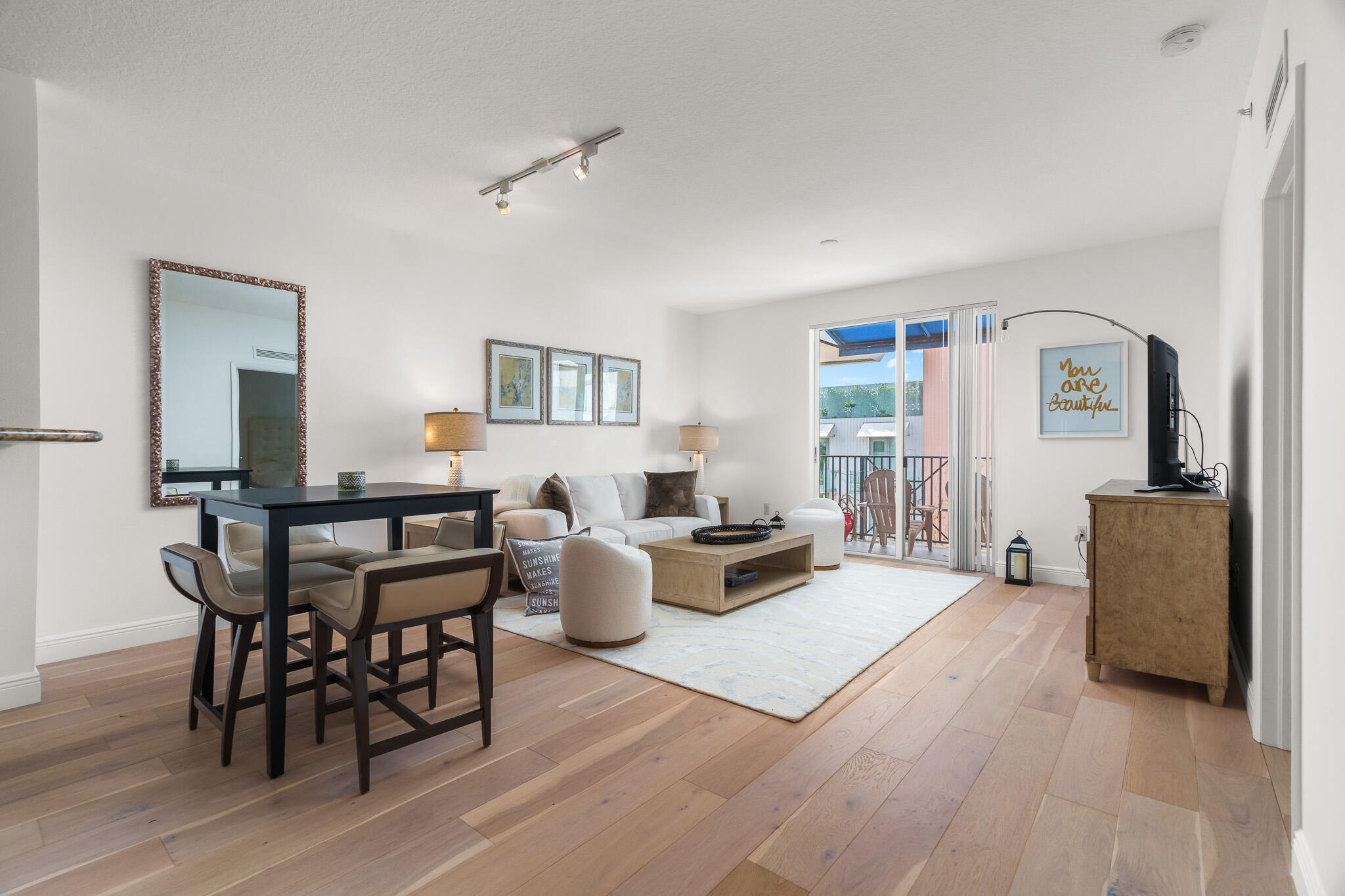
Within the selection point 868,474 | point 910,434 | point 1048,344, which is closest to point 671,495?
point 868,474

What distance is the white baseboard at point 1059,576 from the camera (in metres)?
4.90

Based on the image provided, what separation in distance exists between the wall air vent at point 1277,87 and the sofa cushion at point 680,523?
404 centimetres

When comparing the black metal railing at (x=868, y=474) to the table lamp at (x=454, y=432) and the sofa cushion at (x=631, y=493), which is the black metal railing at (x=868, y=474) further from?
the table lamp at (x=454, y=432)

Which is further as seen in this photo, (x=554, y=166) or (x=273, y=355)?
(x=273, y=355)

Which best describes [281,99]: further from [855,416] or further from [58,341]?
[855,416]

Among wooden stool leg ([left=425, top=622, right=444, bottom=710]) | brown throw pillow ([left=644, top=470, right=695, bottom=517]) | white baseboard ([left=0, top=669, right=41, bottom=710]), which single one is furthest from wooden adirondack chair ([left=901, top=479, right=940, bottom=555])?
white baseboard ([left=0, top=669, right=41, bottom=710])

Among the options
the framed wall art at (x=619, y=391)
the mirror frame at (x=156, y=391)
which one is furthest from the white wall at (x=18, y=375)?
the framed wall art at (x=619, y=391)

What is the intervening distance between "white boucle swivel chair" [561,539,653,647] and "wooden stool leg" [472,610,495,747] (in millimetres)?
970

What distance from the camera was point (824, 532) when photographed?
17.3 feet

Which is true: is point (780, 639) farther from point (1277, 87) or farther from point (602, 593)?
point (1277, 87)

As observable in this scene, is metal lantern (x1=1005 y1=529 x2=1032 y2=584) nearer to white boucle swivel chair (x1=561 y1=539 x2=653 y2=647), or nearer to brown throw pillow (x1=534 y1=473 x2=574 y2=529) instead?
white boucle swivel chair (x1=561 y1=539 x2=653 y2=647)

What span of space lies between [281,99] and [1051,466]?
5.50 metres

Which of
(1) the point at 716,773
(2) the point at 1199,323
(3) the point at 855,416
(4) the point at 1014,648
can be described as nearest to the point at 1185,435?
(2) the point at 1199,323

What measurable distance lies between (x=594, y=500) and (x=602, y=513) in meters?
0.14
